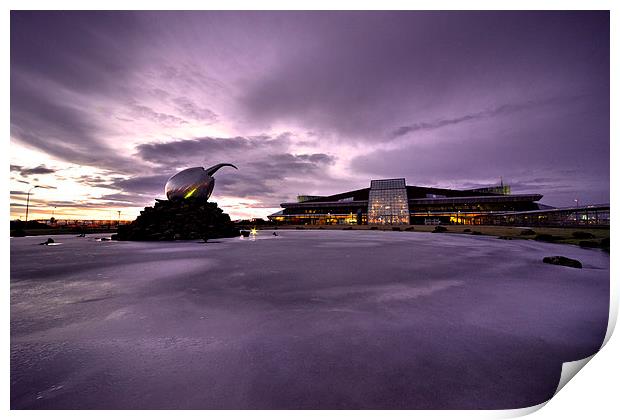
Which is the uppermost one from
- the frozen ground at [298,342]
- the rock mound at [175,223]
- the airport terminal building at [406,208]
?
the airport terminal building at [406,208]

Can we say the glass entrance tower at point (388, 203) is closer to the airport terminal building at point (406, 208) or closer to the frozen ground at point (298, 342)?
the airport terminal building at point (406, 208)

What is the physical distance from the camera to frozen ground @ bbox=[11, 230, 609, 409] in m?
2.51

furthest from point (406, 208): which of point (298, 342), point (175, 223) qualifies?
point (298, 342)

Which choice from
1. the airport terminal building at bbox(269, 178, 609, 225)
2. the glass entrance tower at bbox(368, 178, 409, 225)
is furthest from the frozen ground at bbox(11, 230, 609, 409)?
the glass entrance tower at bbox(368, 178, 409, 225)

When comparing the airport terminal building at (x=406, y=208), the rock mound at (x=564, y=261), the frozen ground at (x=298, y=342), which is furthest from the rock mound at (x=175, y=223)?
the airport terminal building at (x=406, y=208)

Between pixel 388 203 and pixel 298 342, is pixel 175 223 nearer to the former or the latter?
pixel 298 342

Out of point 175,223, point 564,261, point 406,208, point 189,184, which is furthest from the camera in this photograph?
point 406,208

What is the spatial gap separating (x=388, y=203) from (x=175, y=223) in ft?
192

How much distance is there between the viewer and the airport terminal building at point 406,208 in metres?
62.9

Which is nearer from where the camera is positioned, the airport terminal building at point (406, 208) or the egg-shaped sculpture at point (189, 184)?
the egg-shaped sculpture at point (189, 184)

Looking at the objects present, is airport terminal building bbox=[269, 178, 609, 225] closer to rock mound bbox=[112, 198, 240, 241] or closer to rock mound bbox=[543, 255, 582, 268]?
rock mound bbox=[112, 198, 240, 241]

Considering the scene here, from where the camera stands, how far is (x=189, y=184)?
25.3m

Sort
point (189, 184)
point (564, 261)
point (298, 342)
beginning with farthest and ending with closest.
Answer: point (189, 184) → point (564, 261) → point (298, 342)

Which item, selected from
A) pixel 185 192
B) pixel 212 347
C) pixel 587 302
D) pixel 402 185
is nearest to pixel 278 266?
pixel 212 347
